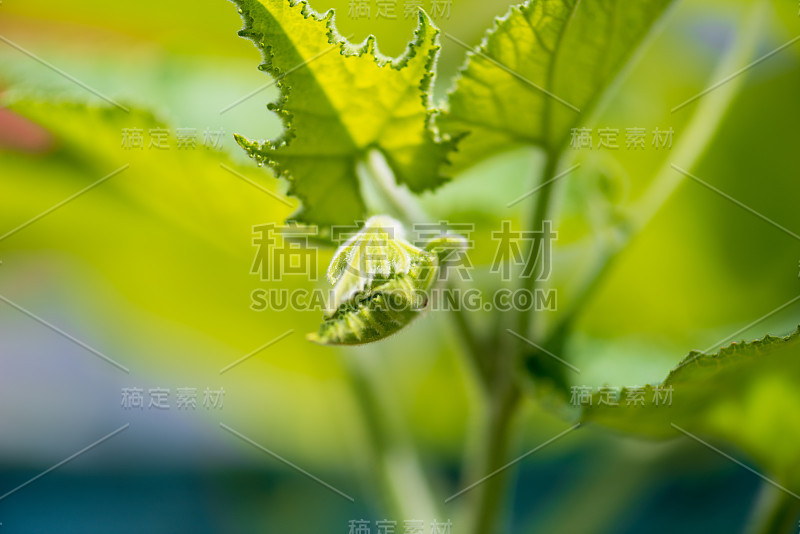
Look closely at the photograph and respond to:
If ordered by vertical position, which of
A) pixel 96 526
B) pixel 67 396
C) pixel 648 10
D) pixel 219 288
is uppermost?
pixel 648 10

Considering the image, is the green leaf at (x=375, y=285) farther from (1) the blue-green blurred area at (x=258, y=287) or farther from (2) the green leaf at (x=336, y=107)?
(1) the blue-green blurred area at (x=258, y=287)

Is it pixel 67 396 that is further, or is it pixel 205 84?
pixel 67 396

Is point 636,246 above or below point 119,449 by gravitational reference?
above

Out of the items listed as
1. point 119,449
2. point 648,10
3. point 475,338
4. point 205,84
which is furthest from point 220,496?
point 648,10

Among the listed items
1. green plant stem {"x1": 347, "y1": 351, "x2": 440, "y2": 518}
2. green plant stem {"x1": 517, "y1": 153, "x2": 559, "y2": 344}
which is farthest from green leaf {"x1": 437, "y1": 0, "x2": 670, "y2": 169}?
green plant stem {"x1": 347, "y1": 351, "x2": 440, "y2": 518}

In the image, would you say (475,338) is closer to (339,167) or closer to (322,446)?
(339,167)
